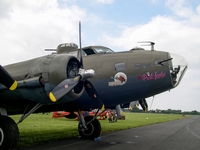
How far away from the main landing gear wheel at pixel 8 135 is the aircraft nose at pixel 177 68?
22.2ft

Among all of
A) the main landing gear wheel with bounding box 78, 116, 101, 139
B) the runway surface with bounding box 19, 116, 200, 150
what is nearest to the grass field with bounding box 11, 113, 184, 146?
the main landing gear wheel with bounding box 78, 116, 101, 139

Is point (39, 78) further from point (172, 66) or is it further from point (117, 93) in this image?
point (172, 66)

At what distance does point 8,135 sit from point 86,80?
146 inches

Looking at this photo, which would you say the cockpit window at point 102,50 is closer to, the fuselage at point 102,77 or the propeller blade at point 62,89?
the fuselage at point 102,77

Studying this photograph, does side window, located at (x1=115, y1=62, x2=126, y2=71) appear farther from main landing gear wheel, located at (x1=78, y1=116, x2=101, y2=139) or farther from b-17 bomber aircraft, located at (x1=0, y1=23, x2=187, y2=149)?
main landing gear wheel, located at (x1=78, y1=116, x2=101, y2=139)

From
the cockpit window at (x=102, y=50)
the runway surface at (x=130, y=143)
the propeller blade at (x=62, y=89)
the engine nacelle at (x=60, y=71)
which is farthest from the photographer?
the cockpit window at (x=102, y=50)

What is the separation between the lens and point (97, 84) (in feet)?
35.5

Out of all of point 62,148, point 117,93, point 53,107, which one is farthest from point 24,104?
point 117,93

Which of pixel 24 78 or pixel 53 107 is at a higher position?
pixel 24 78

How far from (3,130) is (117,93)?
485cm

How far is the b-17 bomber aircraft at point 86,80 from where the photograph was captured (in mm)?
8883

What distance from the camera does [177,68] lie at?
1038 centimetres

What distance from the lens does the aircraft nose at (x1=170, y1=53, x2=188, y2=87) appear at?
10.4m

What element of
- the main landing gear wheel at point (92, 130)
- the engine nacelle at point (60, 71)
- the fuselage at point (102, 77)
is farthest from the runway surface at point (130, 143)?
the engine nacelle at point (60, 71)
